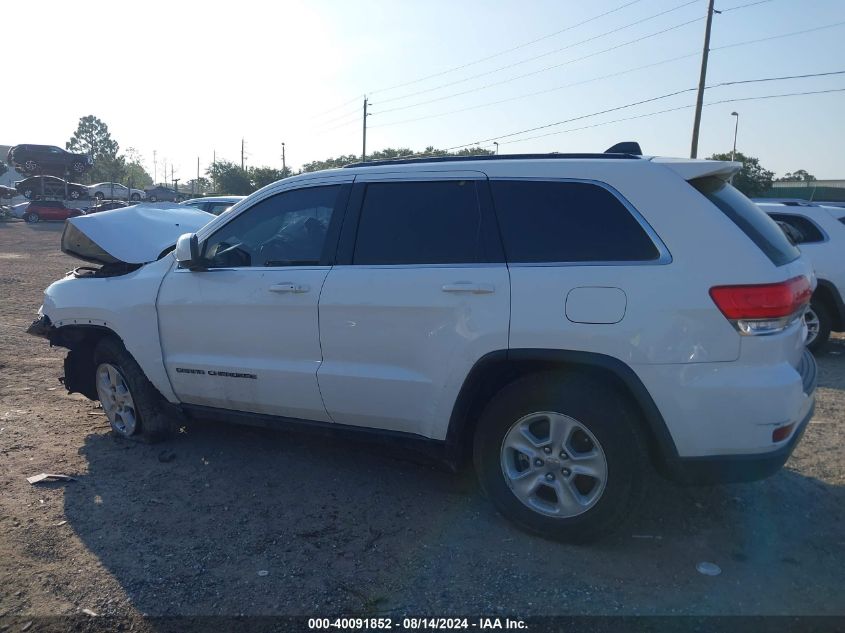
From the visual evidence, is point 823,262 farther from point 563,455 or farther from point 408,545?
point 408,545

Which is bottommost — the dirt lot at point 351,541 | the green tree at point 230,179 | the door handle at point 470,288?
the dirt lot at point 351,541

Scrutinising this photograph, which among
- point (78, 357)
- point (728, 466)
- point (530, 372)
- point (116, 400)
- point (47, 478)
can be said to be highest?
point (530, 372)

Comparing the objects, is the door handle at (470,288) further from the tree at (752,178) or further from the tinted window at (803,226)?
the tree at (752,178)

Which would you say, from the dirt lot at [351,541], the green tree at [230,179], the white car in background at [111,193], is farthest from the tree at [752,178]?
the white car in background at [111,193]

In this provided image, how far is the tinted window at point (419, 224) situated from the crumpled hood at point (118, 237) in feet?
6.69

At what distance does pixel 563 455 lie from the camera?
3629mm

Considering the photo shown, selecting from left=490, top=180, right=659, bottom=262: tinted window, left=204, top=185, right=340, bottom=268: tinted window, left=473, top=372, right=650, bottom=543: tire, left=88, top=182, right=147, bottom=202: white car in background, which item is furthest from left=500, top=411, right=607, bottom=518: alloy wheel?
left=88, top=182, right=147, bottom=202: white car in background

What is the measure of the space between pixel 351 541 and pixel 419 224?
1.79m

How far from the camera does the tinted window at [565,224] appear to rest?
3516mm

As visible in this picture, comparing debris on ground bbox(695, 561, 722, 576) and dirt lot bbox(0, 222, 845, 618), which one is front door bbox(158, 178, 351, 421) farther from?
debris on ground bbox(695, 561, 722, 576)

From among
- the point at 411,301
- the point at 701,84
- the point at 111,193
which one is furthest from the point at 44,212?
the point at 411,301

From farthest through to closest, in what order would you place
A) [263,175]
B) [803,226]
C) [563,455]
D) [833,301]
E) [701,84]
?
[263,175] → [701,84] → [803,226] → [833,301] → [563,455]

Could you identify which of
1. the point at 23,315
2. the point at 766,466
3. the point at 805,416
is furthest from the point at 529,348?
the point at 23,315

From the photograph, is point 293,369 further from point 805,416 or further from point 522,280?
point 805,416
